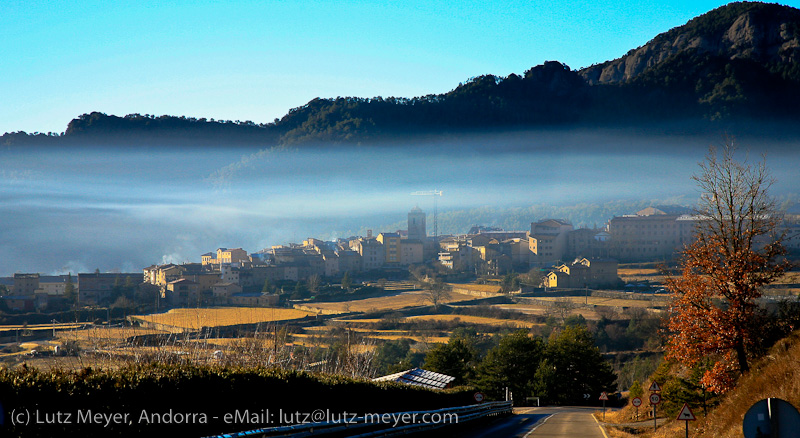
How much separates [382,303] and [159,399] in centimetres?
5703

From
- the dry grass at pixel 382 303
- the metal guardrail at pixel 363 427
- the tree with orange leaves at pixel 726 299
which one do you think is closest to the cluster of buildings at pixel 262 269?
the dry grass at pixel 382 303

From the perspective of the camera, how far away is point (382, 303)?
62625 millimetres

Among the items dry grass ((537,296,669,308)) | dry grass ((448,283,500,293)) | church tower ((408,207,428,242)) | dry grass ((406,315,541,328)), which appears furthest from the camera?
A: church tower ((408,207,428,242))

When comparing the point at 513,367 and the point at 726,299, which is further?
the point at 513,367

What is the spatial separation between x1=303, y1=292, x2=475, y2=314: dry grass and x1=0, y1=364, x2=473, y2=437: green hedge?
4884 centimetres

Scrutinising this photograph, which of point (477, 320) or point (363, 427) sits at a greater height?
point (363, 427)

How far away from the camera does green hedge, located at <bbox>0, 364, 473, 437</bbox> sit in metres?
4.85

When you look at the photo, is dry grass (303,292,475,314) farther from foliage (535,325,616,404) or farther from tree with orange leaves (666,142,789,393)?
tree with orange leaves (666,142,789,393)

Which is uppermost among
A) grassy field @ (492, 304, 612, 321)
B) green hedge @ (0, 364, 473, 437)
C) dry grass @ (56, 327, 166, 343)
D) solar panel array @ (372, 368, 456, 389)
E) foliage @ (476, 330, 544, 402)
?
green hedge @ (0, 364, 473, 437)

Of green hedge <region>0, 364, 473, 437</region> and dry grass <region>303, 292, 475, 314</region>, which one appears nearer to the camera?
green hedge <region>0, 364, 473, 437</region>

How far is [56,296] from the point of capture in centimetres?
4194

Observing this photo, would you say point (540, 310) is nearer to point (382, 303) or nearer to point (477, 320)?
point (477, 320)

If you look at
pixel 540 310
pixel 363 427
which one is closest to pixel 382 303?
pixel 540 310

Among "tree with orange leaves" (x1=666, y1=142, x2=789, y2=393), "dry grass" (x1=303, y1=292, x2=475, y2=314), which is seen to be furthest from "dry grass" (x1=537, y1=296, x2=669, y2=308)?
"tree with orange leaves" (x1=666, y1=142, x2=789, y2=393)
